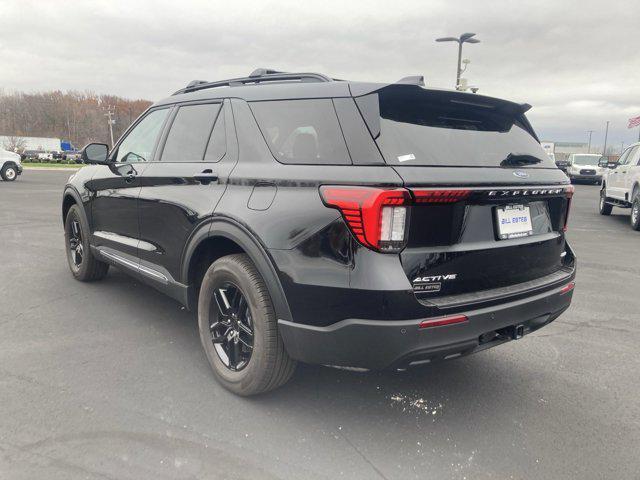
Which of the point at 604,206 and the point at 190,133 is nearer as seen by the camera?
the point at 190,133

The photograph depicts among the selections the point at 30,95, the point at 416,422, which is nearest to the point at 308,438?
the point at 416,422

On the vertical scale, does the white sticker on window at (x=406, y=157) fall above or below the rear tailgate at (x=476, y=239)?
above

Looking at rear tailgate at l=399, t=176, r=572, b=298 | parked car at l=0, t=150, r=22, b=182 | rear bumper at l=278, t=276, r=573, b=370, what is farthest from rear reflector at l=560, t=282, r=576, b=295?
parked car at l=0, t=150, r=22, b=182

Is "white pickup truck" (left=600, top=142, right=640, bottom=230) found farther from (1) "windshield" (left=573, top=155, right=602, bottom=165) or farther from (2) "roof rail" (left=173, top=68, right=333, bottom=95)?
(1) "windshield" (left=573, top=155, right=602, bottom=165)

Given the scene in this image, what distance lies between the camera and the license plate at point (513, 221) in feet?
8.52

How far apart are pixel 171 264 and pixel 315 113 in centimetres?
154

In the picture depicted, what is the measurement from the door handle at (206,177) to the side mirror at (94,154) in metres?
1.72

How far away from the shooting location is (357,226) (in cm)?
226

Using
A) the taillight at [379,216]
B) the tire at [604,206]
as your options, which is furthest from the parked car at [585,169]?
the taillight at [379,216]

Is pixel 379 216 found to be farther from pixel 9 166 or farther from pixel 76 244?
pixel 9 166

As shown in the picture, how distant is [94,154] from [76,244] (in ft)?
4.40

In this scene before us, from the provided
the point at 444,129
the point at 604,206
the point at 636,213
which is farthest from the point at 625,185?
the point at 444,129

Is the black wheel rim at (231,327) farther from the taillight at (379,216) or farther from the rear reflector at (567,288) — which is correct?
the rear reflector at (567,288)

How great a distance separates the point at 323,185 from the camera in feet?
7.89
